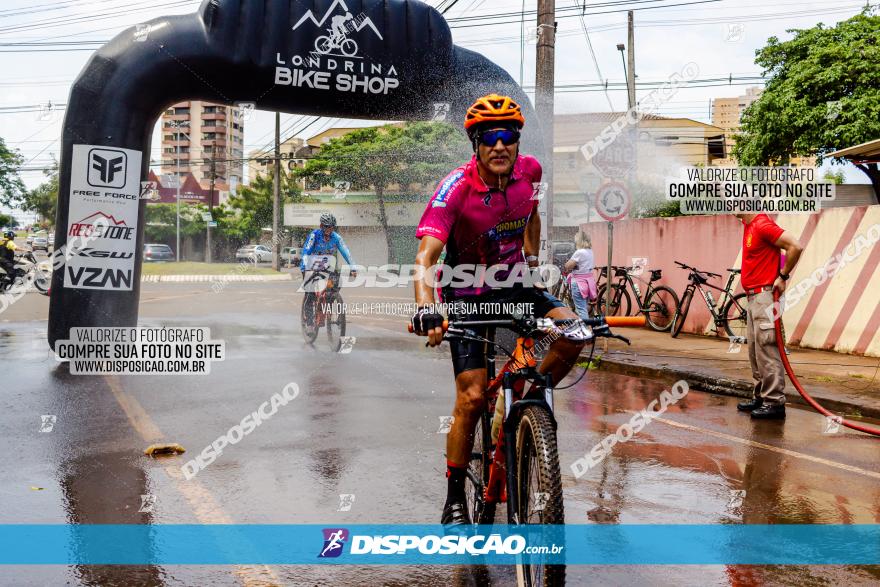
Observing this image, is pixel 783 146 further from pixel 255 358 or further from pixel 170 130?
pixel 170 130

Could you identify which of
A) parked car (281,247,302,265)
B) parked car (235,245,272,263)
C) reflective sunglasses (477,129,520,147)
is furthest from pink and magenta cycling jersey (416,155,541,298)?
parked car (235,245,272,263)

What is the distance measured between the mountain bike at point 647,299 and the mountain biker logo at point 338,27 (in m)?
6.35

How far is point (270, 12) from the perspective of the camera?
1192 centimetres

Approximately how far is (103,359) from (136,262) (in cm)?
147

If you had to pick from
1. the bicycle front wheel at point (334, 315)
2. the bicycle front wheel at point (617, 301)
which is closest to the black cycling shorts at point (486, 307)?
the bicycle front wheel at point (334, 315)

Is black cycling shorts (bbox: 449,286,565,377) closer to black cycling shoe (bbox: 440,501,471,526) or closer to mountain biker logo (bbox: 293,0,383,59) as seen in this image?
black cycling shoe (bbox: 440,501,471,526)

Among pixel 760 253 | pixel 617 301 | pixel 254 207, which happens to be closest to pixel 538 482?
pixel 760 253

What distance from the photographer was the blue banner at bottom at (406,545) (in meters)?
4.19

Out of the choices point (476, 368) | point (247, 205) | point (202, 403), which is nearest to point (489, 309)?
point (476, 368)

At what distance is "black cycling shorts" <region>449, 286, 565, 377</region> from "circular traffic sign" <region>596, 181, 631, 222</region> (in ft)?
29.4

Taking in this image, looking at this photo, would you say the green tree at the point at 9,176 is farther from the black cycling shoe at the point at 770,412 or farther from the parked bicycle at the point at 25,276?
the black cycling shoe at the point at 770,412

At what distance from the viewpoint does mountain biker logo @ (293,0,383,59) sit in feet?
40.0

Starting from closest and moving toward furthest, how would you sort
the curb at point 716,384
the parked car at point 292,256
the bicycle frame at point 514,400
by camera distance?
the bicycle frame at point 514,400
the curb at point 716,384
the parked car at point 292,256

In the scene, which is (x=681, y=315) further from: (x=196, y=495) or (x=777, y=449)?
(x=196, y=495)
